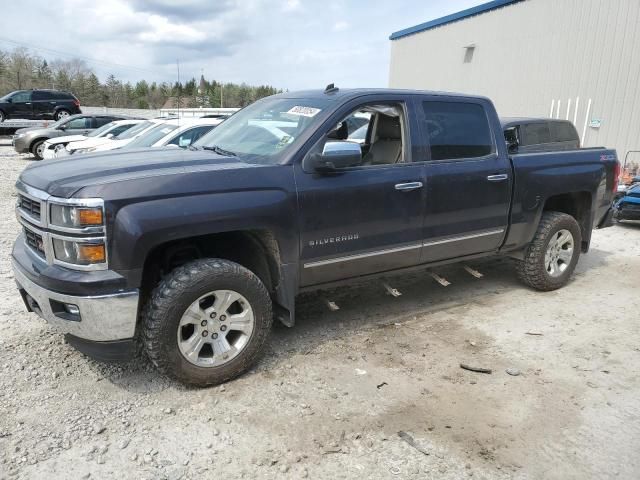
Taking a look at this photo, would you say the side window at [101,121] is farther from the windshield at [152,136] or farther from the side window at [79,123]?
the windshield at [152,136]

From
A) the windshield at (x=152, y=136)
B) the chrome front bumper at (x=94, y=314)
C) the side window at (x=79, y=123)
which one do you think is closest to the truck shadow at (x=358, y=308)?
the chrome front bumper at (x=94, y=314)

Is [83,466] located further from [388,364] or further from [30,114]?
[30,114]

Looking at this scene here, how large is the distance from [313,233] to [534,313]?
8.25 ft

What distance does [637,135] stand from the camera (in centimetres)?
1307

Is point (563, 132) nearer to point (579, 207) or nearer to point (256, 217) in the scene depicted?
point (579, 207)

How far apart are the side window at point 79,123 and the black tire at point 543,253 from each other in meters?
16.4

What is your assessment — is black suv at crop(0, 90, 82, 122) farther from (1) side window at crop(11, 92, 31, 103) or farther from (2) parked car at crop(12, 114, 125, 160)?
(2) parked car at crop(12, 114, 125, 160)

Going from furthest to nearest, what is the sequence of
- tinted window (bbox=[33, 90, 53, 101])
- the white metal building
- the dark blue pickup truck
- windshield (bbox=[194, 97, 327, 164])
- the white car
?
tinted window (bbox=[33, 90, 53, 101]), the white car, the white metal building, windshield (bbox=[194, 97, 327, 164]), the dark blue pickup truck

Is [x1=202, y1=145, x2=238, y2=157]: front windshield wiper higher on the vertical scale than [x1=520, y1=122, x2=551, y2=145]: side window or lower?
lower

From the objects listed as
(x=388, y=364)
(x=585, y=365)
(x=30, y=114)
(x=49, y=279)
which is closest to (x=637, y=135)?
(x=585, y=365)

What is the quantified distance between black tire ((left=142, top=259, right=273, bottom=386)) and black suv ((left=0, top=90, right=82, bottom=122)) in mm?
24765

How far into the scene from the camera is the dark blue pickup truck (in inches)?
117

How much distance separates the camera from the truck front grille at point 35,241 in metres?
3.18

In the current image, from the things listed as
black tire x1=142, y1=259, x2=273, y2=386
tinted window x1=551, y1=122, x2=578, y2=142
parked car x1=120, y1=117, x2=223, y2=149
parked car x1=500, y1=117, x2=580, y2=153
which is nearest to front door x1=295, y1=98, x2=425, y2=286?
black tire x1=142, y1=259, x2=273, y2=386
